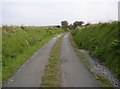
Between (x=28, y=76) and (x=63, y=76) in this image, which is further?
(x=28, y=76)

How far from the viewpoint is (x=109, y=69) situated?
46.9ft

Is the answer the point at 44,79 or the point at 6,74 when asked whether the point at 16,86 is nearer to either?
the point at 44,79

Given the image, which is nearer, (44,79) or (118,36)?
(44,79)

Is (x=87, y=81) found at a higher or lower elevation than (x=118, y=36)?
lower

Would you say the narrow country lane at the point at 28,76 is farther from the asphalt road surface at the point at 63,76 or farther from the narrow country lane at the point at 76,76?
the narrow country lane at the point at 76,76

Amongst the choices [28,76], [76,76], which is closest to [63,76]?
[76,76]

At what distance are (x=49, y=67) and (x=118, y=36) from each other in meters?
6.50

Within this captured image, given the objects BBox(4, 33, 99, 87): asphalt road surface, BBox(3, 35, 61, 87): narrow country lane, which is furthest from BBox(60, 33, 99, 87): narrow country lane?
BBox(3, 35, 61, 87): narrow country lane

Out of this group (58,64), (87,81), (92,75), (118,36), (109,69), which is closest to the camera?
(87,81)

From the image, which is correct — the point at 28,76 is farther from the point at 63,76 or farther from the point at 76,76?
the point at 76,76

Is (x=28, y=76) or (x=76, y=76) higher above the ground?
(x=28, y=76)

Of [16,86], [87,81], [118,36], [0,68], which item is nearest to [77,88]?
[87,81]

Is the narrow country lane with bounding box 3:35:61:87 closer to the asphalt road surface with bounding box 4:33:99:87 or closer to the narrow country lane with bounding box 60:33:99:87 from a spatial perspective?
the asphalt road surface with bounding box 4:33:99:87

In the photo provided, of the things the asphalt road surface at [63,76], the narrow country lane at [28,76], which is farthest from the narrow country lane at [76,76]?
the narrow country lane at [28,76]
